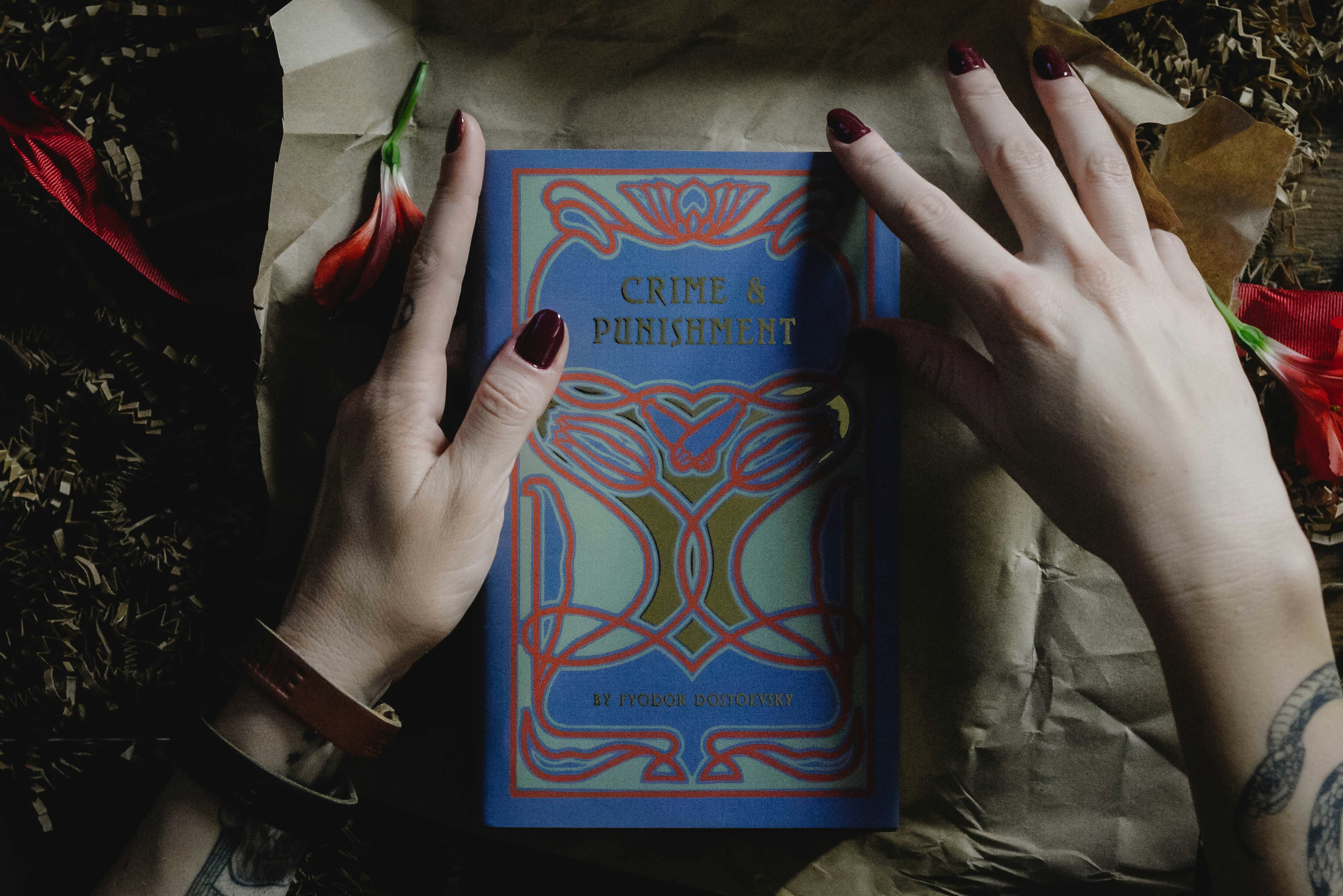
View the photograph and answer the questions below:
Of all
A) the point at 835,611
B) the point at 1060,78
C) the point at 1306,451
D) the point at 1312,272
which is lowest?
the point at 835,611

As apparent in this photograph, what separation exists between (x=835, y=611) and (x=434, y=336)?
35cm

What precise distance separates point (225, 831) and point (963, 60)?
0.75 metres

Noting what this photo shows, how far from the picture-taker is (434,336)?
1.97 ft

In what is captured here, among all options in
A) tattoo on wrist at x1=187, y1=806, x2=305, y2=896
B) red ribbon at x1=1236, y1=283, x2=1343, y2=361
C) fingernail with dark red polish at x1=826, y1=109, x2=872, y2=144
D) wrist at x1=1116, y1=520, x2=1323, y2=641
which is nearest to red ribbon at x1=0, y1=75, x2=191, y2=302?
tattoo on wrist at x1=187, y1=806, x2=305, y2=896

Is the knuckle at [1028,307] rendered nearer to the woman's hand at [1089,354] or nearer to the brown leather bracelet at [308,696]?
the woman's hand at [1089,354]

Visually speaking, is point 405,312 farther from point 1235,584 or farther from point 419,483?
point 1235,584

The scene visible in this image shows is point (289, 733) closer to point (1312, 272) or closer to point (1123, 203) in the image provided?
point (1123, 203)

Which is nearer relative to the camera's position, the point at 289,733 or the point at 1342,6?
the point at 289,733

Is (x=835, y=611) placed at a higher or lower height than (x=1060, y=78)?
lower

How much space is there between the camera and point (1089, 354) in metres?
0.54

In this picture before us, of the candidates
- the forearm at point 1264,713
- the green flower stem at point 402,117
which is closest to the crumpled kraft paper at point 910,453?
the green flower stem at point 402,117

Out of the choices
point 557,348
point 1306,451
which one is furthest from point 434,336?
point 1306,451

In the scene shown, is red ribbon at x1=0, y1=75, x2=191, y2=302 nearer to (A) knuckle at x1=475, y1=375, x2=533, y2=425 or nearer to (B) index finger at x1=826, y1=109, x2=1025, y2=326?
(A) knuckle at x1=475, y1=375, x2=533, y2=425

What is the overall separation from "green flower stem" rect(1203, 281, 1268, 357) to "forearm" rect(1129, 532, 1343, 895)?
0.18 m
